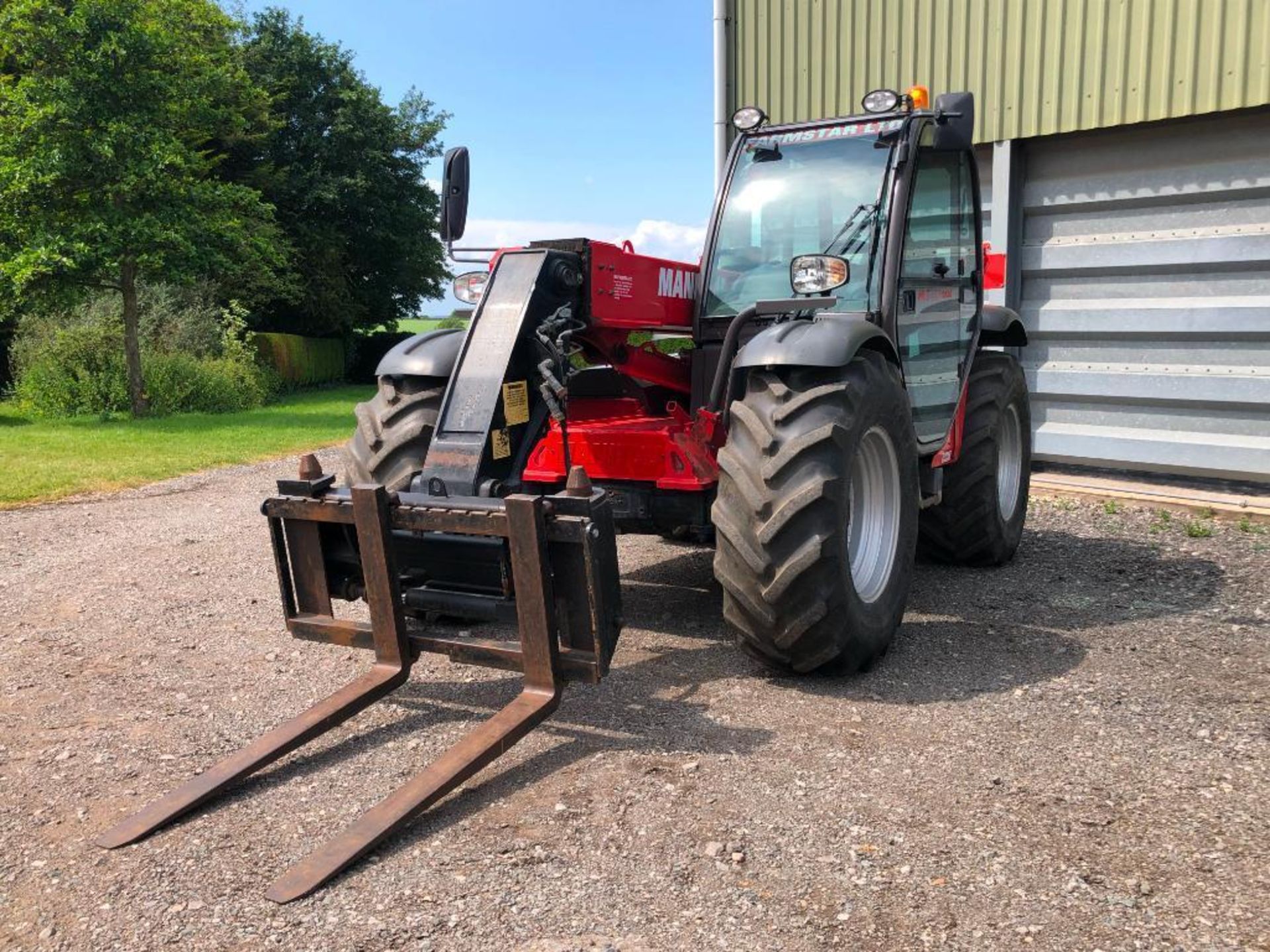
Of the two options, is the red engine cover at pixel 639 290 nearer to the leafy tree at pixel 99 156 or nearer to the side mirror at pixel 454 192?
the side mirror at pixel 454 192

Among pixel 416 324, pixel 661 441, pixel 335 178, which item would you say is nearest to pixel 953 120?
pixel 661 441

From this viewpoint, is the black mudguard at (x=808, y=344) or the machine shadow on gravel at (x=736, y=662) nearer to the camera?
the machine shadow on gravel at (x=736, y=662)

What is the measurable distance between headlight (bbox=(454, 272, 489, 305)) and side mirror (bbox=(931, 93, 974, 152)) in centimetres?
210

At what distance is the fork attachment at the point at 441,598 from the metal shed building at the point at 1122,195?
6728 mm

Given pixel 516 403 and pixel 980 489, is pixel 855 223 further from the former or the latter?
pixel 516 403

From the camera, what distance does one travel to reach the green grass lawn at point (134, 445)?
10391 mm

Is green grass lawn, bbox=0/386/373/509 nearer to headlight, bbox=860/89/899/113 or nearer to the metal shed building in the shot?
headlight, bbox=860/89/899/113

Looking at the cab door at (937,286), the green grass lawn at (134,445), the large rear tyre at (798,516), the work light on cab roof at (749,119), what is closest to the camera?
the large rear tyre at (798,516)

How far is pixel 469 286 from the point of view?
4.70 meters

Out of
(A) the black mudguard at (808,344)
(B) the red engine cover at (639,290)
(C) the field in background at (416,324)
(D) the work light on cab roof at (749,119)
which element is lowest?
(C) the field in background at (416,324)

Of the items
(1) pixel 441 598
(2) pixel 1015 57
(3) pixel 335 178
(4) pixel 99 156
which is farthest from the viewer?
(3) pixel 335 178

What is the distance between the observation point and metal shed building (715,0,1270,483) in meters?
8.24

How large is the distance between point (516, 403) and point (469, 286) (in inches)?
28.3

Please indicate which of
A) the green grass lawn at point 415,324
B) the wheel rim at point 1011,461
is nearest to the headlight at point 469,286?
the wheel rim at point 1011,461
